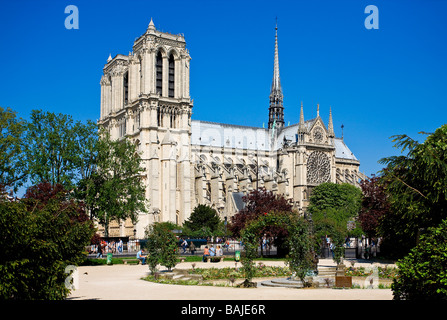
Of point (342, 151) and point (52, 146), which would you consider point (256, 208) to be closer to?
point (52, 146)

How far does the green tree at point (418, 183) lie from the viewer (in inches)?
858

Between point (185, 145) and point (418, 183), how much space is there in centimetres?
5427

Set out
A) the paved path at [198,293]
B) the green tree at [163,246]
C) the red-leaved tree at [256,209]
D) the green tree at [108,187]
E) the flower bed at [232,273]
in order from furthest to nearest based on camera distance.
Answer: the green tree at [108,187]
the red-leaved tree at [256,209]
the green tree at [163,246]
the flower bed at [232,273]
the paved path at [198,293]

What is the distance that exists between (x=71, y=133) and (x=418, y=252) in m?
37.6

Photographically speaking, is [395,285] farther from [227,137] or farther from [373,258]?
[227,137]

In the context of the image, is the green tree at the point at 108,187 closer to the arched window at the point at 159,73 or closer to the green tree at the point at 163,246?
the green tree at the point at 163,246

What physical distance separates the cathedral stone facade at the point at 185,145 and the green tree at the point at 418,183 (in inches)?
1898

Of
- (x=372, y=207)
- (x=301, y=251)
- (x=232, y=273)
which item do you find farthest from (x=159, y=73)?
(x=301, y=251)

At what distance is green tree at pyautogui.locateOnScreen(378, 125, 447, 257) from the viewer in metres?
21.8

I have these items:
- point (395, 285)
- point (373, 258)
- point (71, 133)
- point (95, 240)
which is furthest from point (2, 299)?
point (71, 133)

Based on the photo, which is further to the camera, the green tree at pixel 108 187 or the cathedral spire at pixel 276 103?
the cathedral spire at pixel 276 103

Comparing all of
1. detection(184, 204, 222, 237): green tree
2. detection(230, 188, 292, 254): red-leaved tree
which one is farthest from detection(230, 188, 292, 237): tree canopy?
detection(184, 204, 222, 237): green tree

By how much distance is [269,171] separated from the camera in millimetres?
93688

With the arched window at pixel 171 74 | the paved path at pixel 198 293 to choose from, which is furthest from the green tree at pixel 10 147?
the arched window at pixel 171 74
